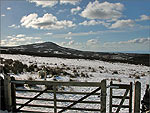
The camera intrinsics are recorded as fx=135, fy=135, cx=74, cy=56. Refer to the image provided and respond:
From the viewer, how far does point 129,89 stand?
17.1ft

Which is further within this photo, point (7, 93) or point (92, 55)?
point (92, 55)

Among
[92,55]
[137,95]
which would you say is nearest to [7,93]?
[137,95]

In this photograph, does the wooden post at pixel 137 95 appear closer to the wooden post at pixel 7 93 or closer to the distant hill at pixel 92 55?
the wooden post at pixel 7 93

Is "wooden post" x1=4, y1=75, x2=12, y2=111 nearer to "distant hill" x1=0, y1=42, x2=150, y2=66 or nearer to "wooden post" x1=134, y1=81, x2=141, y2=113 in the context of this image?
"wooden post" x1=134, y1=81, x2=141, y2=113

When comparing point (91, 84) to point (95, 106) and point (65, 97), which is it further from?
point (65, 97)

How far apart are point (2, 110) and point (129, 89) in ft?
17.3

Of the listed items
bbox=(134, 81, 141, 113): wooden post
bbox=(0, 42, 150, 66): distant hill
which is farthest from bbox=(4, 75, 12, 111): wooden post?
bbox=(0, 42, 150, 66): distant hill

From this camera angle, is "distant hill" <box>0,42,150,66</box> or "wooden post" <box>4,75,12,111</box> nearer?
"wooden post" <box>4,75,12,111</box>

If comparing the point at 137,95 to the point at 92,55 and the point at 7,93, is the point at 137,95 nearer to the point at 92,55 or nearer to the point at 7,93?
the point at 7,93

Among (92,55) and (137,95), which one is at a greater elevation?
(92,55)

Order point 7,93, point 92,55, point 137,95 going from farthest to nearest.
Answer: point 92,55, point 7,93, point 137,95

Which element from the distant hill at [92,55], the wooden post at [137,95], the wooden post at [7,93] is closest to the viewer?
the wooden post at [137,95]

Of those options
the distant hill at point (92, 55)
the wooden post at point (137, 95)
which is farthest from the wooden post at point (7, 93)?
the distant hill at point (92, 55)

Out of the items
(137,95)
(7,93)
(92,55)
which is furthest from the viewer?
(92,55)
